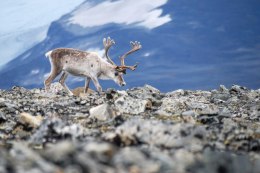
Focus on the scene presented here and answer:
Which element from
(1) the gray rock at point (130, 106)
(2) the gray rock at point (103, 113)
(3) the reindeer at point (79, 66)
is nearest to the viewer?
(2) the gray rock at point (103, 113)

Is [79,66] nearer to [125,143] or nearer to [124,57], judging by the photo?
[124,57]

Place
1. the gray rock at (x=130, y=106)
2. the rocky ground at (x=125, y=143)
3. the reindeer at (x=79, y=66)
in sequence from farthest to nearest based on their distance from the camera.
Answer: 1. the reindeer at (x=79, y=66)
2. the gray rock at (x=130, y=106)
3. the rocky ground at (x=125, y=143)

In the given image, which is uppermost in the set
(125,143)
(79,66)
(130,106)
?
(79,66)

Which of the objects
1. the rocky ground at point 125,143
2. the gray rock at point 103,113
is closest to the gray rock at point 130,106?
the rocky ground at point 125,143

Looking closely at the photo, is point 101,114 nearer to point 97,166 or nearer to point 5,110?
point 5,110

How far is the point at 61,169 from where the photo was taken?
475 cm

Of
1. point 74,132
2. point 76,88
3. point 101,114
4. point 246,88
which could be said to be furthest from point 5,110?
point 246,88

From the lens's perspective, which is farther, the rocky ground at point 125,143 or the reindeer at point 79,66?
the reindeer at point 79,66

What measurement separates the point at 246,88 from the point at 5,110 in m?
17.4

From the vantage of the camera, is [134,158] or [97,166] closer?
[97,166]

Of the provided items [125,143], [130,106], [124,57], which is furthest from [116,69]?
[125,143]

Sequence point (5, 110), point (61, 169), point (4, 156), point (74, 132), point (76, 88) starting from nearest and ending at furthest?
point (61, 169)
point (4, 156)
point (74, 132)
point (5, 110)
point (76, 88)

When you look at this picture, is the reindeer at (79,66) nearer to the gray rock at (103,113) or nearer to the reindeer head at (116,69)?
the reindeer head at (116,69)

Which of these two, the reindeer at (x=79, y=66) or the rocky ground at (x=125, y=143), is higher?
the reindeer at (x=79, y=66)
